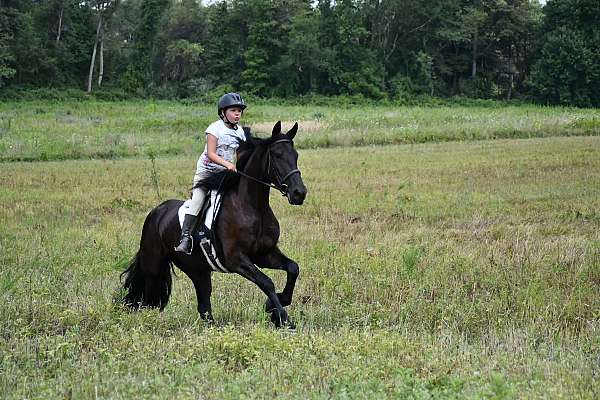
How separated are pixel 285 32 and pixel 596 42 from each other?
100ft

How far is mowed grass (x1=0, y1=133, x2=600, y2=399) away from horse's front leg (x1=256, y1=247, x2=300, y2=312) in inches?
13.2

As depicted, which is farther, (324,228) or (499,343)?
(324,228)

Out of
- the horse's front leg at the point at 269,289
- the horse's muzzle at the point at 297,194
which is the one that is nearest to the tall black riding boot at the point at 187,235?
the horse's front leg at the point at 269,289

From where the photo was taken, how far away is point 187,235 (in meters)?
8.24

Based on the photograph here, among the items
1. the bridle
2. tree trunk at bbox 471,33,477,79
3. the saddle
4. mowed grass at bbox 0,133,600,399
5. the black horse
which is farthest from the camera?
tree trunk at bbox 471,33,477,79

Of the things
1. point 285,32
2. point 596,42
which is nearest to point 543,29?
point 596,42

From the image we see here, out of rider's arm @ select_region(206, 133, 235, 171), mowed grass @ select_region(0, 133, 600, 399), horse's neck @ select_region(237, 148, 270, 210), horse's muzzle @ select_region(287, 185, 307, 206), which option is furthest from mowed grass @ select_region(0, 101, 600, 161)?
horse's muzzle @ select_region(287, 185, 307, 206)

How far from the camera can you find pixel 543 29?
73375mm

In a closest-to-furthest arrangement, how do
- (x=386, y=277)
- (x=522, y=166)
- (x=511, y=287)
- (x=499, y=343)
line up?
1. (x=499, y=343)
2. (x=511, y=287)
3. (x=386, y=277)
4. (x=522, y=166)

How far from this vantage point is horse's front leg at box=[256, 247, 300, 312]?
25.4 feet

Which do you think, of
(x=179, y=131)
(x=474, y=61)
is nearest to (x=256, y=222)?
(x=179, y=131)

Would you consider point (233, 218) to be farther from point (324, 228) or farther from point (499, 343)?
point (324, 228)

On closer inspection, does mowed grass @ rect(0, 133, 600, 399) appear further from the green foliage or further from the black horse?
the green foliage

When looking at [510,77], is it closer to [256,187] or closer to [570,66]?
[570,66]
